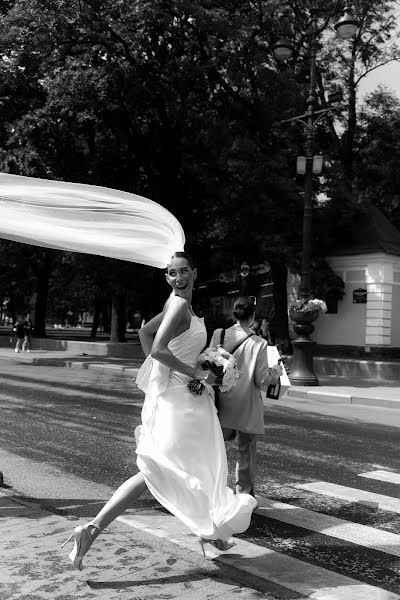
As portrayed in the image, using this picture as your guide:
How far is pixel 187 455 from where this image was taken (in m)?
3.88

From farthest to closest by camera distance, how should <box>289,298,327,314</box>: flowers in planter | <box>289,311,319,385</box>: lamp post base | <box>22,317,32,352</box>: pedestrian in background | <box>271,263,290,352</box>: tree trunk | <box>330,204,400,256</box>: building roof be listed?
<box>22,317,32,352</box>: pedestrian in background, <box>330,204,400,256</box>: building roof, <box>271,263,290,352</box>: tree trunk, <box>289,311,319,385</box>: lamp post base, <box>289,298,327,314</box>: flowers in planter

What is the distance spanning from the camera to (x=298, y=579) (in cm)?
385

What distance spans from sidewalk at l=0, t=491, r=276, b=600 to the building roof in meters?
21.0

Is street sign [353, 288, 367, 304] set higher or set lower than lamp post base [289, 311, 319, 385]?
higher

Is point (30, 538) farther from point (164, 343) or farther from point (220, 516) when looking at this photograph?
point (164, 343)

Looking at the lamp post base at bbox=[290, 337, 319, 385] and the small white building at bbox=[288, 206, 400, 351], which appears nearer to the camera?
the lamp post base at bbox=[290, 337, 319, 385]

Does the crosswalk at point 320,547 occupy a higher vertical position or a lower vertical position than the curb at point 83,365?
lower

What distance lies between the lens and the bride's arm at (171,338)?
3.86m

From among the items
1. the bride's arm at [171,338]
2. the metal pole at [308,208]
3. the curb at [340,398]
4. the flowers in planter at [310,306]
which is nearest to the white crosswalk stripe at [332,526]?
the bride's arm at [171,338]

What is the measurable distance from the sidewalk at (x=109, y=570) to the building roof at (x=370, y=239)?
69.0ft

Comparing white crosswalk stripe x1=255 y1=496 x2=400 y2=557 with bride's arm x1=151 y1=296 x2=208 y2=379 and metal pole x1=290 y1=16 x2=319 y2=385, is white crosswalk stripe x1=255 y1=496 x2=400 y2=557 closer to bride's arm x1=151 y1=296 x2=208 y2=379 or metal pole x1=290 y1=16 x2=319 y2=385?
bride's arm x1=151 y1=296 x2=208 y2=379

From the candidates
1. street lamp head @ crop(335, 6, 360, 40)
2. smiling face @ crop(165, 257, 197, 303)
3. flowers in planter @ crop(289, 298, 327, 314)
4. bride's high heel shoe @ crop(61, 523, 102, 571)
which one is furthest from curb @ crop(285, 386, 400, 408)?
bride's high heel shoe @ crop(61, 523, 102, 571)

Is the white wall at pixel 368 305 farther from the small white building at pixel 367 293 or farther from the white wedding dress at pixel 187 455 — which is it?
the white wedding dress at pixel 187 455

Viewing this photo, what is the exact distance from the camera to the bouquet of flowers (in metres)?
3.98
